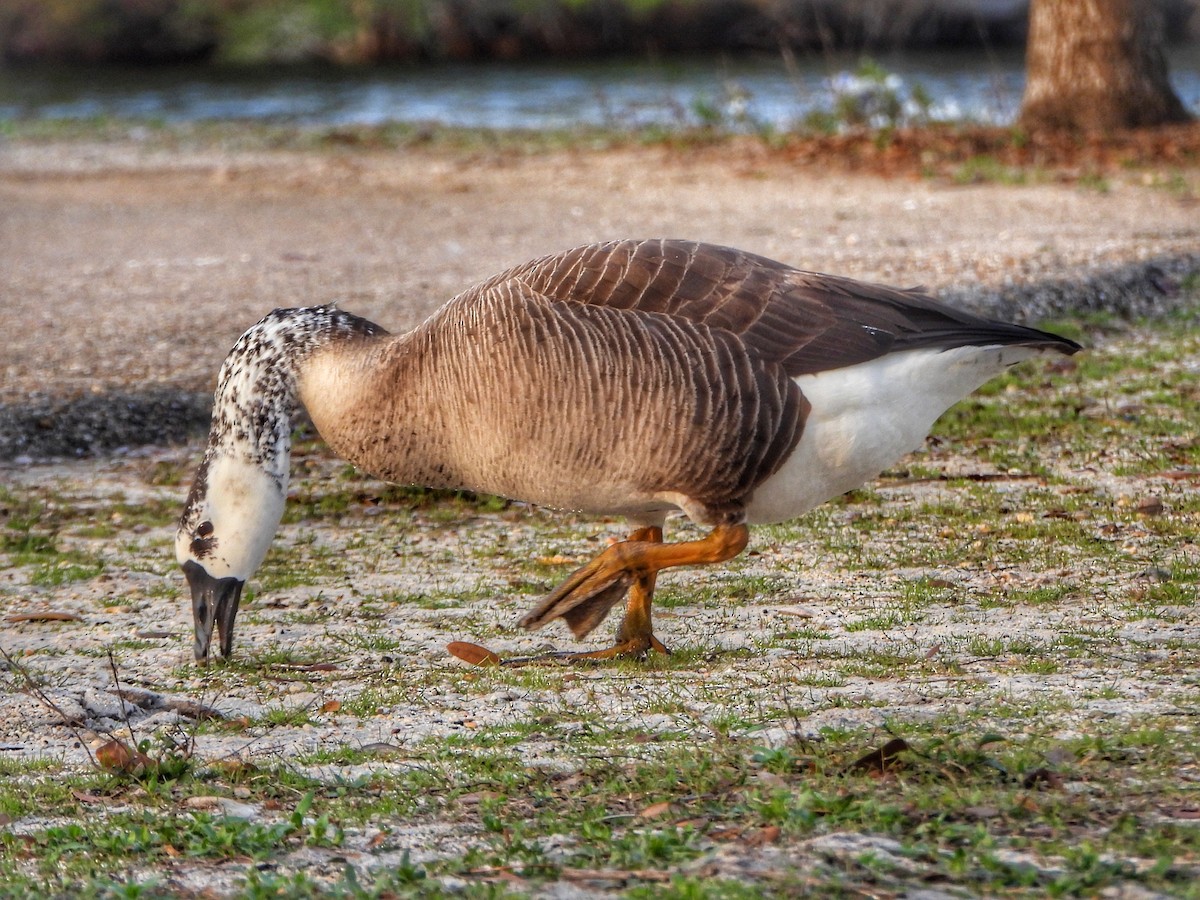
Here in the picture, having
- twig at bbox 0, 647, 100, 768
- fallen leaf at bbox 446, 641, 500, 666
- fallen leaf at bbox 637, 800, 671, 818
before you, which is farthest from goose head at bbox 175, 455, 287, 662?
fallen leaf at bbox 637, 800, 671, 818

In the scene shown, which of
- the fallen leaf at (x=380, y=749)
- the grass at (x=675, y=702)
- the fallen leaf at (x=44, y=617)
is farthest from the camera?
the fallen leaf at (x=44, y=617)

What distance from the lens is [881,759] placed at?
128 inches

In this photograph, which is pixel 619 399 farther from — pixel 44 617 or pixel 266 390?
pixel 44 617

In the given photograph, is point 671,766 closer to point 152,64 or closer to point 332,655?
point 332,655

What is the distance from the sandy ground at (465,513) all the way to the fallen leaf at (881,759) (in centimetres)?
32

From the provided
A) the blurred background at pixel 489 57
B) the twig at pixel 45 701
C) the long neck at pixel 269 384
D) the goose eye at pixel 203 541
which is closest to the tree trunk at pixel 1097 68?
the blurred background at pixel 489 57

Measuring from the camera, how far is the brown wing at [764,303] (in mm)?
4316

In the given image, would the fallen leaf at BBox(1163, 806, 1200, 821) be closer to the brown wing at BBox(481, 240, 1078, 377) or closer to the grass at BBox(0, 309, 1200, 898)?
the grass at BBox(0, 309, 1200, 898)

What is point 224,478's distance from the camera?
4555mm

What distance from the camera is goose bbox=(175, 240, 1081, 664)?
4234 mm

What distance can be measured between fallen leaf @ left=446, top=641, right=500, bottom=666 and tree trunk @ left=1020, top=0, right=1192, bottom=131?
10761 mm

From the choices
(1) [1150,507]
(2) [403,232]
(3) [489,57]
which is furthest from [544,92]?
(1) [1150,507]

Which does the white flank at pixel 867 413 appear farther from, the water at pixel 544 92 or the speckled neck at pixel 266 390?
the water at pixel 544 92

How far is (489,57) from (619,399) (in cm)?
3100
